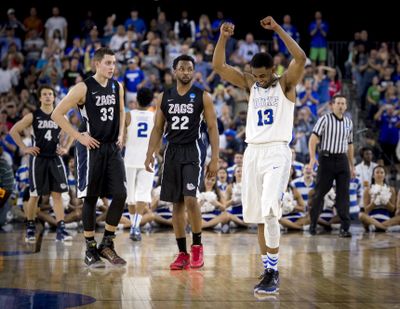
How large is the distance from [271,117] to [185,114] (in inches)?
58.7

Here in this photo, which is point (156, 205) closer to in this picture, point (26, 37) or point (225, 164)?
point (225, 164)

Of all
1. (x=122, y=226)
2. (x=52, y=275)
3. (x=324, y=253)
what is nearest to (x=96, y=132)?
(x=52, y=275)

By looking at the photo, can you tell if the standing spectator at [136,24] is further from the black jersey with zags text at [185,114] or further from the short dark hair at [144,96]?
the black jersey with zags text at [185,114]

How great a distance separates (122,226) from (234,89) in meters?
5.30

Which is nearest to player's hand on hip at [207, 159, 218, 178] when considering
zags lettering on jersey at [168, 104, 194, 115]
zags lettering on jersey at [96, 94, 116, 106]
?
zags lettering on jersey at [168, 104, 194, 115]

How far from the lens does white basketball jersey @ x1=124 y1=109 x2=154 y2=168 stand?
37.6 feet

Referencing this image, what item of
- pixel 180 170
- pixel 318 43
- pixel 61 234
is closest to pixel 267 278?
pixel 180 170

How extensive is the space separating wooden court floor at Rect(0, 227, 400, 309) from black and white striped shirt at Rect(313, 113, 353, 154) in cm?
155

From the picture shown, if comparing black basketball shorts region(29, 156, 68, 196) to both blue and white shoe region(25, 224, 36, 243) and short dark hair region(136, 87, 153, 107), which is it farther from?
short dark hair region(136, 87, 153, 107)

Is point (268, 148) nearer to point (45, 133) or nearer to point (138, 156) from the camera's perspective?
point (45, 133)

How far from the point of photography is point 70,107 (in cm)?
810

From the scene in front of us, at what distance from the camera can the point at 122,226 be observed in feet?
43.3

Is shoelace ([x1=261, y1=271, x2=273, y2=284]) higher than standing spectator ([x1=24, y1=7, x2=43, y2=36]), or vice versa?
standing spectator ([x1=24, y1=7, x2=43, y2=36])

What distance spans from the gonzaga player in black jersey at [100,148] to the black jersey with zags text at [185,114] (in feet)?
1.84
